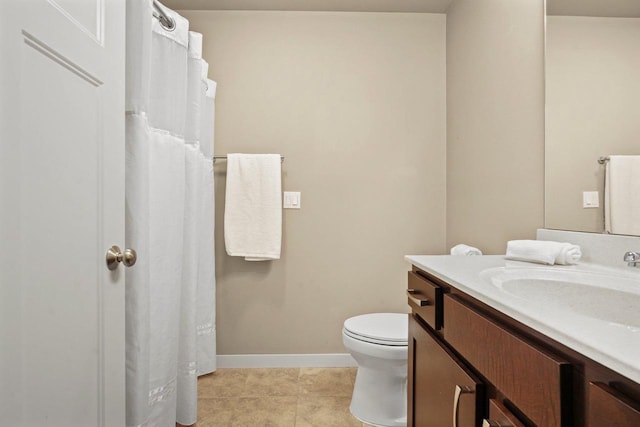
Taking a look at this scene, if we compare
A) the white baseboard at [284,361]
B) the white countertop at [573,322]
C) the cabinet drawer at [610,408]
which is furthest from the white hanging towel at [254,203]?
the cabinet drawer at [610,408]

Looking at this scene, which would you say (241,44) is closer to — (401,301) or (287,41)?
(287,41)

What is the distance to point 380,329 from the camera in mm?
1736

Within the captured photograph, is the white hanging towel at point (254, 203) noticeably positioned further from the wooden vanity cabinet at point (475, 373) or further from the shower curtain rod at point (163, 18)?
the wooden vanity cabinet at point (475, 373)

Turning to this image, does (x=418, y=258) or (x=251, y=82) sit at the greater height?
(x=251, y=82)

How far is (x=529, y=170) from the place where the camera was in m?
1.49

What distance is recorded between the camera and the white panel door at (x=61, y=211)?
63cm

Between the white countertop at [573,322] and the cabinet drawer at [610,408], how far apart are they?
34 mm

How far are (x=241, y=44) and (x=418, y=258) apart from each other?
74.7 inches

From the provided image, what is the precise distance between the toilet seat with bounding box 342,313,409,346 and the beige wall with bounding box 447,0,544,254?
1.95 feet

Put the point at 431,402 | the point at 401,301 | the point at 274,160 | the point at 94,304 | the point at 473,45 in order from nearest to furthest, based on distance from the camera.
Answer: the point at 94,304 < the point at 431,402 < the point at 473,45 < the point at 274,160 < the point at 401,301

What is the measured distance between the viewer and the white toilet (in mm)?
1625

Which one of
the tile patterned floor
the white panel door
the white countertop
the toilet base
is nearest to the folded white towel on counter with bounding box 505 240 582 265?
the white countertop

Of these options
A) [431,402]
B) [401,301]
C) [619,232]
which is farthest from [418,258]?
[401,301]

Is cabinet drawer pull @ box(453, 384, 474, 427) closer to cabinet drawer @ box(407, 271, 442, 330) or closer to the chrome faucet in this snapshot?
cabinet drawer @ box(407, 271, 442, 330)
